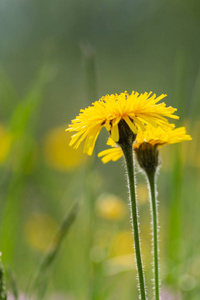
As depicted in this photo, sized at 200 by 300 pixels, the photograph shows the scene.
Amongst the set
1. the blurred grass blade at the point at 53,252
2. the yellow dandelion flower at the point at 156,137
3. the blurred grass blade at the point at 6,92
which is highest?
the blurred grass blade at the point at 6,92

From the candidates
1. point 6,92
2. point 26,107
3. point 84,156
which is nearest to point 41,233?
point 84,156

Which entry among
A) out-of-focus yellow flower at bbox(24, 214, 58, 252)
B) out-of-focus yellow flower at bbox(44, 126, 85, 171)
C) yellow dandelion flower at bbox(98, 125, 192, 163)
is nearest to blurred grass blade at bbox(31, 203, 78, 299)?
yellow dandelion flower at bbox(98, 125, 192, 163)

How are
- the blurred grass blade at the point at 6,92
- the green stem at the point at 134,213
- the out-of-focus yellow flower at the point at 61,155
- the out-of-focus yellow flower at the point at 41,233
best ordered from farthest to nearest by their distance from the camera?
1. the out-of-focus yellow flower at the point at 61,155
2. the out-of-focus yellow flower at the point at 41,233
3. the blurred grass blade at the point at 6,92
4. the green stem at the point at 134,213

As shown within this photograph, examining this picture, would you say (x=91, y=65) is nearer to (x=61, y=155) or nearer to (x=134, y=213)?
(x=134, y=213)

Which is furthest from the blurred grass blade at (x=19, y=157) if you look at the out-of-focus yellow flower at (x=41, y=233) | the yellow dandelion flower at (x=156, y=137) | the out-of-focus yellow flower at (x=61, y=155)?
the out-of-focus yellow flower at (x=61, y=155)

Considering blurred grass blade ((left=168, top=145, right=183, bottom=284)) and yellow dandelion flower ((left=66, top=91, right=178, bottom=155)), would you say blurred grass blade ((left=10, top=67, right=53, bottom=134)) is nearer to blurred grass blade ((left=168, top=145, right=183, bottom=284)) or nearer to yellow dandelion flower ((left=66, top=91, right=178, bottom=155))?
blurred grass blade ((left=168, top=145, right=183, bottom=284))

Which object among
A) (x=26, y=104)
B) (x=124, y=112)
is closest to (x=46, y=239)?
(x=26, y=104)

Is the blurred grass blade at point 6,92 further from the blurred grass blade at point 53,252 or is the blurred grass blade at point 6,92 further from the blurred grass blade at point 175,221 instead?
the blurred grass blade at point 53,252
